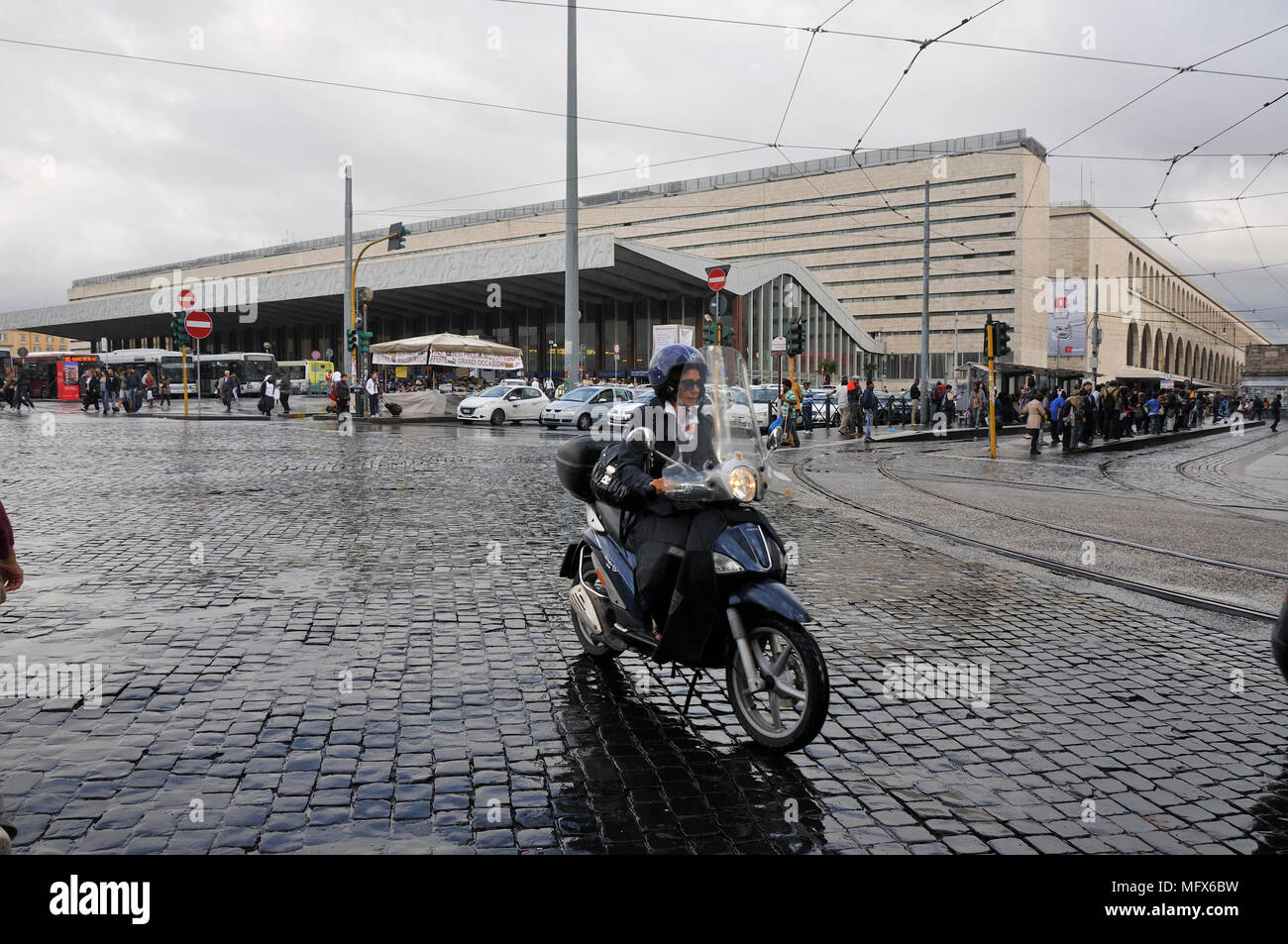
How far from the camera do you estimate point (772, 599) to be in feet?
12.6

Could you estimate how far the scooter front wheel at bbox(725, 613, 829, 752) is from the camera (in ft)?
12.1

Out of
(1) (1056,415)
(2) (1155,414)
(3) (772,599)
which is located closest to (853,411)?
(1) (1056,415)

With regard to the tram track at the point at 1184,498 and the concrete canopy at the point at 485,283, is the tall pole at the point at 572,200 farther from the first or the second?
the concrete canopy at the point at 485,283

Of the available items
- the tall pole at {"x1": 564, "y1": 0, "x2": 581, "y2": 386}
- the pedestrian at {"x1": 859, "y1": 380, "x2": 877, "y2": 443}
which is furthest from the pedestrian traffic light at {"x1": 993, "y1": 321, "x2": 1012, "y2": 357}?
the tall pole at {"x1": 564, "y1": 0, "x2": 581, "y2": 386}

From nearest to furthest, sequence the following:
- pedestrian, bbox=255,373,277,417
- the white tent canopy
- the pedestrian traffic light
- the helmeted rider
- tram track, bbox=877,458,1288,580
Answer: the helmeted rider, tram track, bbox=877,458,1288,580, the pedestrian traffic light, pedestrian, bbox=255,373,277,417, the white tent canopy

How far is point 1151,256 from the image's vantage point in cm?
12656

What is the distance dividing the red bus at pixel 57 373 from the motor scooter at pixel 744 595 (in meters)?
55.8

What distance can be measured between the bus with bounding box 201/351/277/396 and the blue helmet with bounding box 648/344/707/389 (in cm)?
6004

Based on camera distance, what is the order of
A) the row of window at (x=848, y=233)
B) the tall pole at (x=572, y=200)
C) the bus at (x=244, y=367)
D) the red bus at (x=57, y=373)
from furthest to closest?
the row of window at (x=848, y=233) → the bus at (x=244, y=367) → the red bus at (x=57, y=373) → the tall pole at (x=572, y=200)

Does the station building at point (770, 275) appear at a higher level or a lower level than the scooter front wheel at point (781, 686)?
higher

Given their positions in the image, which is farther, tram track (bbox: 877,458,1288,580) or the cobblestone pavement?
tram track (bbox: 877,458,1288,580)

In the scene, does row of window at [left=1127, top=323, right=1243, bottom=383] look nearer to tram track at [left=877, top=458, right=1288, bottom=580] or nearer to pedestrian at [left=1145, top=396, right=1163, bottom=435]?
pedestrian at [left=1145, top=396, right=1163, bottom=435]
